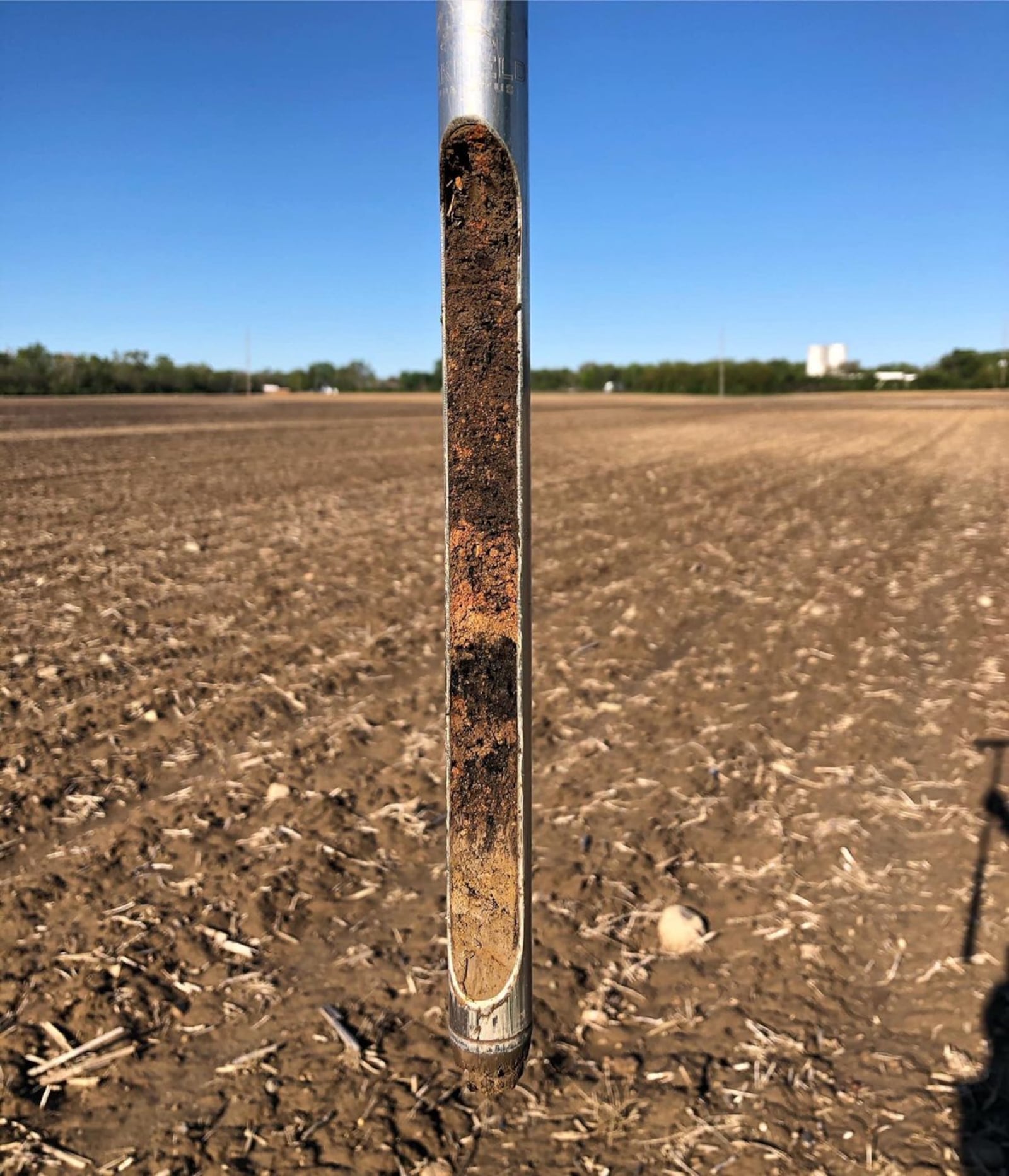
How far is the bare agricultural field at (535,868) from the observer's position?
2574 mm

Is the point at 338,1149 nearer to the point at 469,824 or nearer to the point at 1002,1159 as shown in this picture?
the point at 469,824

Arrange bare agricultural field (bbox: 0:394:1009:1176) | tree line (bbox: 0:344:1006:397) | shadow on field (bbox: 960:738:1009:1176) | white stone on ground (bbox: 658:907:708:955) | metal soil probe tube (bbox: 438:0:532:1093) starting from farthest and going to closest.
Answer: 1. tree line (bbox: 0:344:1006:397)
2. white stone on ground (bbox: 658:907:708:955)
3. bare agricultural field (bbox: 0:394:1009:1176)
4. shadow on field (bbox: 960:738:1009:1176)
5. metal soil probe tube (bbox: 438:0:532:1093)

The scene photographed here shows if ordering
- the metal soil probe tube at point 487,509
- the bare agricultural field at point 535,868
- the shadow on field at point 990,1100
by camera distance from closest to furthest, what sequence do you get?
the metal soil probe tube at point 487,509, the shadow on field at point 990,1100, the bare agricultural field at point 535,868

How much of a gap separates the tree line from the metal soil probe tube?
67.5m

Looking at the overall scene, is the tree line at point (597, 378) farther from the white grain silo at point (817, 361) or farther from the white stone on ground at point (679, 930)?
the white stone on ground at point (679, 930)

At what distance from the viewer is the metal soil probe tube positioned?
1.33m

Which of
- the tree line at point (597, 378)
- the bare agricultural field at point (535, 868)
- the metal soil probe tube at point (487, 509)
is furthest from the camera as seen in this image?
the tree line at point (597, 378)

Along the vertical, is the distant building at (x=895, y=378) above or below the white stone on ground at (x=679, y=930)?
above

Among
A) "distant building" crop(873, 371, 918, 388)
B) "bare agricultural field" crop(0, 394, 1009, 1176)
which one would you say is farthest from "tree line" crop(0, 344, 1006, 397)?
"bare agricultural field" crop(0, 394, 1009, 1176)

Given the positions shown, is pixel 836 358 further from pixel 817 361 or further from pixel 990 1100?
pixel 990 1100

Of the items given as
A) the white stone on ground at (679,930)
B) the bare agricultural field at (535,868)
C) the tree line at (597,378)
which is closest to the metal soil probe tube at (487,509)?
the bare agricultural field at (535,868)

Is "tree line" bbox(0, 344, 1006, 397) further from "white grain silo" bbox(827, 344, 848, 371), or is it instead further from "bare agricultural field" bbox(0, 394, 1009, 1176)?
"bare agricultural field" bbox(0, 394, 1009, 1176)

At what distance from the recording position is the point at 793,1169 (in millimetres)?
2432

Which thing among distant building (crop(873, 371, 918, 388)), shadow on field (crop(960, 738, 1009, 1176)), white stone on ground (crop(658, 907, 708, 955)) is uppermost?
distant building (crop(873, 371, 918, 388))
